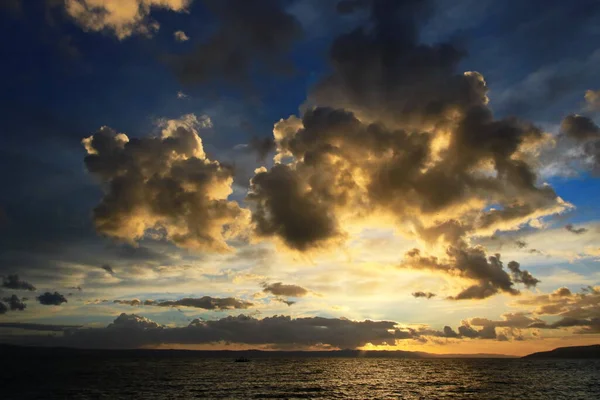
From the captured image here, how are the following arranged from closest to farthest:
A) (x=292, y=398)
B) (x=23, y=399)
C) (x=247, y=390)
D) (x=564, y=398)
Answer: (x=23, y=399), (x=292, y=398), (x=564, y=398), (x=247, y=390)

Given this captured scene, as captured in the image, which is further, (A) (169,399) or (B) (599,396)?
(B) (599,396)

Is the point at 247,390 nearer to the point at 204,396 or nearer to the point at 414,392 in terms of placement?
the point at 204,396

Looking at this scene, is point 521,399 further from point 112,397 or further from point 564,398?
point 112,397

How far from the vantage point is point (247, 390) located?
109m

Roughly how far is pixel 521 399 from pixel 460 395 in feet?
45.1

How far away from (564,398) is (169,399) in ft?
310

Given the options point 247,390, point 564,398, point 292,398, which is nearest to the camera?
point 292,398

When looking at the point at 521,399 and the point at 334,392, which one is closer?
the point at 521,399

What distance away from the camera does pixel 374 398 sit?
95.9 metres

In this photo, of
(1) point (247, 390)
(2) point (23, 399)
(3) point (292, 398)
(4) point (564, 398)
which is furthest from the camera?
(1) point (247, 390)

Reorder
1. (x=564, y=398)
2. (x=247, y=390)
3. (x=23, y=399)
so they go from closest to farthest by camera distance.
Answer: (x=23, y=399)
(x=564, y=398)
(x=247, y=390)

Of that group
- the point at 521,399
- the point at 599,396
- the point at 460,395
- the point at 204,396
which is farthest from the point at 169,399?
the point at 599,396

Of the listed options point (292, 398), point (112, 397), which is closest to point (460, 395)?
point (292, 398)

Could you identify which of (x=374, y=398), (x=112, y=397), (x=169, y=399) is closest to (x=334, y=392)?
(x=374, y=398)
